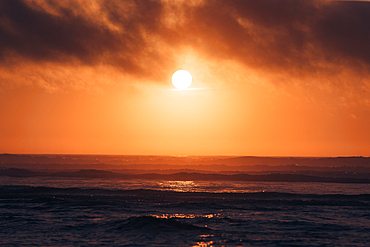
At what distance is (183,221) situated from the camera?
21625mm

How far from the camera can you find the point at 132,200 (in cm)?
3197

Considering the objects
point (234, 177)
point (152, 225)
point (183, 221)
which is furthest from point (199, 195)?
point (234, 177)

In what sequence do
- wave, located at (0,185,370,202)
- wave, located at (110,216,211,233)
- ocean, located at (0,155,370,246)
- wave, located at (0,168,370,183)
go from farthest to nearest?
1. wave, located at (0,168,370,183)
2. wave, located at (0,185,370,202)
3. wave, located at (110,216,211,233)
4. ocean, located at (0,155,370,246)

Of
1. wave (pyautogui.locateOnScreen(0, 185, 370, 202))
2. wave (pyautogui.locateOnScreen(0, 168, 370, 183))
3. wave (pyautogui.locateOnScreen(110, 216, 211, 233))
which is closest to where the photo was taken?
wave (pyautogui.locateOnScreen(110, 216, 211, 233))

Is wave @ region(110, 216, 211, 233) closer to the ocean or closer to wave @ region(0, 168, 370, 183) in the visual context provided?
the ocean

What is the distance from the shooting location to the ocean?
17016mm

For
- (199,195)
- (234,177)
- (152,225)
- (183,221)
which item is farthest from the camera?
(234,177)

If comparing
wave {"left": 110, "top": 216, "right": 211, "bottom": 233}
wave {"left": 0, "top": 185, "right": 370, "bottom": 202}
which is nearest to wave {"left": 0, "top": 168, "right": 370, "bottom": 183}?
wave {"left": 0, "top": 185, "right": 370, "bottom": 202}

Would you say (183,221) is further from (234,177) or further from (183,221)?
(234,177)

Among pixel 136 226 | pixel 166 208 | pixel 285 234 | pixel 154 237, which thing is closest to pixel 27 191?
pixel 166 208

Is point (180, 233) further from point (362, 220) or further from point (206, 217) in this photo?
point (362, 220)

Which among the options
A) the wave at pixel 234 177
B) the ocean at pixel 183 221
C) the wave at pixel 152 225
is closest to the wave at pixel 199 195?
the ocean at pixel 183 221

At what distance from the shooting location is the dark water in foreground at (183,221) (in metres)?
17.0

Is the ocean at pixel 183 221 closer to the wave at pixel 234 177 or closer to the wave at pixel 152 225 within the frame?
the wave at pixel 152 225
